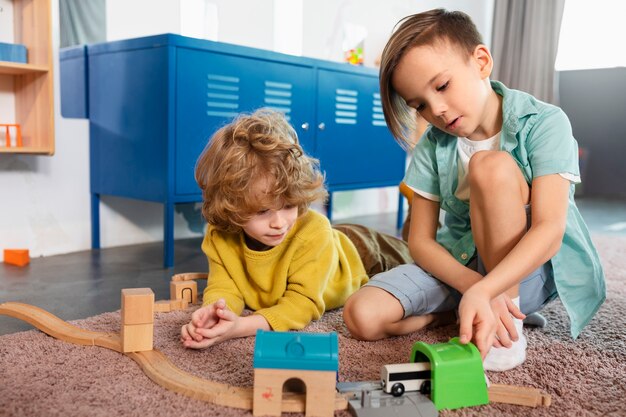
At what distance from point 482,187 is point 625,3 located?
305 centimetres

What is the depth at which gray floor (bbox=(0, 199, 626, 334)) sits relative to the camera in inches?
47.4

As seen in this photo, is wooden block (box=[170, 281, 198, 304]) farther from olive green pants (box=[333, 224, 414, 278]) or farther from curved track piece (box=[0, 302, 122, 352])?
olive green pants (box=[333, 224, 414, 278])

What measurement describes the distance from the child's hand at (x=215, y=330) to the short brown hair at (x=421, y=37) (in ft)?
1.36

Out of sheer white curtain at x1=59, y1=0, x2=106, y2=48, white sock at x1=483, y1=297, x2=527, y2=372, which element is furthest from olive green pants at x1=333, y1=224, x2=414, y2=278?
sheer white curtain at x1=59, y1=0, x2=106, y2=48

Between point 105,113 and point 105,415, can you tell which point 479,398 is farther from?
point 105,113

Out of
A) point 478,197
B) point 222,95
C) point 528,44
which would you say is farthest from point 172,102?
point 528,44

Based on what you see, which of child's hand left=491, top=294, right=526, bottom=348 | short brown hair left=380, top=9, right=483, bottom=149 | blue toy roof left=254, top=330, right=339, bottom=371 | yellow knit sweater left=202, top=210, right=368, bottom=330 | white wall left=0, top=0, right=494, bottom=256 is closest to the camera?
blue toy roof left=254, top=330, right=339, bottom=371

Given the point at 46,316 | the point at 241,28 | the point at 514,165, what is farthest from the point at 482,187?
the point at 241,28

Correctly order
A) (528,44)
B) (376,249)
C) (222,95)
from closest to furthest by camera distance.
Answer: (376,249) < (222,95) < (528,44)

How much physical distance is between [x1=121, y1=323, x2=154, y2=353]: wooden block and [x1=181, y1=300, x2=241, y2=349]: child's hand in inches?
2.3

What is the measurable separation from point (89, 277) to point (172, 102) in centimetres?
49

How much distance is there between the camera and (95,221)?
1.81 m

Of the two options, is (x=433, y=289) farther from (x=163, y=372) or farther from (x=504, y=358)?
(x=163, y=372)

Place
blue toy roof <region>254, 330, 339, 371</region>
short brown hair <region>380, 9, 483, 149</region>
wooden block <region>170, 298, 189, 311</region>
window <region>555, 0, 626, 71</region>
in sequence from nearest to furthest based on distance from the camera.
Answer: blue toy roof <region>254, 330, 339, 371</region>, short brown hair <region>380, 9, 483, 149</region>, wooden block <region>170, 298, 189, 311</region>, window <region>555, 0, 626, 71</region>
